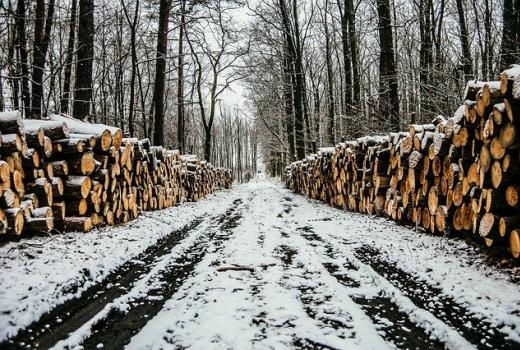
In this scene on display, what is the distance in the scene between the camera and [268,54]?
24.0m

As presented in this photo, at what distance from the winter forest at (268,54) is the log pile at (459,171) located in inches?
140

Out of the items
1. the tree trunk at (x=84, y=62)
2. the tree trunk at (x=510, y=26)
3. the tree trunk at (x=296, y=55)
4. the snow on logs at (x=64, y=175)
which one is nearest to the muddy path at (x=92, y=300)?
the snow on logs at (x=64, y=175)

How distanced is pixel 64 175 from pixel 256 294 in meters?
4.71

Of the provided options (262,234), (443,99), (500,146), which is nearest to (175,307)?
(262,234)

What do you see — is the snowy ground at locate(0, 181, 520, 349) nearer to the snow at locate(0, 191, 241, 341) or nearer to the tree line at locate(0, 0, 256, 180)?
the snow at locate(0, 191, 241, 341)

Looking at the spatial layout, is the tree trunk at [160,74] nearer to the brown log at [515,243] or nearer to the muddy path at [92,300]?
the muddy path at [92,300]

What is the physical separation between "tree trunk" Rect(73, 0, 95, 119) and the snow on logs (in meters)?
2.44

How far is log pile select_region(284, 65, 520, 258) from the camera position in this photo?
4273 mm

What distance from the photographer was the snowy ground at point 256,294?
2803 millimetres

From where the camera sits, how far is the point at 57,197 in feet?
21.4

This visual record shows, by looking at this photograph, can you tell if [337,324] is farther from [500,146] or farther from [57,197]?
[57,197]

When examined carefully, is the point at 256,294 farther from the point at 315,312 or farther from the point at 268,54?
the point at 268,54

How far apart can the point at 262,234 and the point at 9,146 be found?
4.35m

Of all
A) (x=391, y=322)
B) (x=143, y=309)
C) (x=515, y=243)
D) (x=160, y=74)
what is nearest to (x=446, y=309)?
(x=391, y=322)
